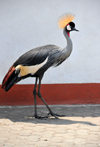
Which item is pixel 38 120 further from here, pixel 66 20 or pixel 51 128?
pixel 66 20

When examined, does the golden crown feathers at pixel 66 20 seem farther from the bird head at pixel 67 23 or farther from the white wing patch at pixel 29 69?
the white wing patch at pixel 29 69

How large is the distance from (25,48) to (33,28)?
45 centimetres

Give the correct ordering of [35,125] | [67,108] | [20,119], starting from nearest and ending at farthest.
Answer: [35,125] → [20,119] → [67,108]

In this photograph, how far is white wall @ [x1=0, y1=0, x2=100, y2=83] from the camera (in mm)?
8883

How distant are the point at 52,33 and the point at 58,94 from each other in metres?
1.28

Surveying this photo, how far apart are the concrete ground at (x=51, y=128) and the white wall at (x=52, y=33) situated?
29.7 inches

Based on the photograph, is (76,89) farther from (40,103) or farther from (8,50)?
(8,50)

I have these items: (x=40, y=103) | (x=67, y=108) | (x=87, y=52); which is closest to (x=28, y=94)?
(x=40, y=103)

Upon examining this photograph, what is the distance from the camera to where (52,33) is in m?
8.95

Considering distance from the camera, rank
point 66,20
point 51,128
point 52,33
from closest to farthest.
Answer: point 51,128, point 66,20, point 52,33

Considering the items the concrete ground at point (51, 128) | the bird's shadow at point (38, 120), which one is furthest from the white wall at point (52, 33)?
the concrete ground at point (51, 128)

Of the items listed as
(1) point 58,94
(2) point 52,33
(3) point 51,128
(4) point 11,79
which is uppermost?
(2) point 52,33

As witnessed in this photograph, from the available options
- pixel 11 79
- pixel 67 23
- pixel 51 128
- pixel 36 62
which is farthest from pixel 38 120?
pixel 67 23

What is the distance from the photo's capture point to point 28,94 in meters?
9.07
